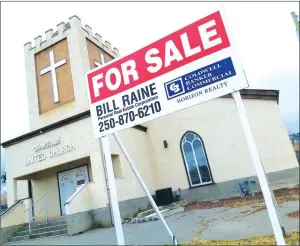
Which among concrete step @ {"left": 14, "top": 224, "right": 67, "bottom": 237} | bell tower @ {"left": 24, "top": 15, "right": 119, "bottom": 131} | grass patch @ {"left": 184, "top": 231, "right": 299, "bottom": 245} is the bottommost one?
grass patch @ {"left": 184, "top": 231, "right": 299, "bottom": 245}

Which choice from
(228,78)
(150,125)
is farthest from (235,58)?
(150,125)

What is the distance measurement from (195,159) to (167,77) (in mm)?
10832

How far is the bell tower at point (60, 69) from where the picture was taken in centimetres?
1511

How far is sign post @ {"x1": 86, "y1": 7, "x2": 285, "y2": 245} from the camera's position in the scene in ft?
13.1

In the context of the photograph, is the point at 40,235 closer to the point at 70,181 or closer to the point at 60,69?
the point at 70,181

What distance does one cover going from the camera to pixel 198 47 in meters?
4.33

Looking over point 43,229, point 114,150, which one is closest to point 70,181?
point 43,229

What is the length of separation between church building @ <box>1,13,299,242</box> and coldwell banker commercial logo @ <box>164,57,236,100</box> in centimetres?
763

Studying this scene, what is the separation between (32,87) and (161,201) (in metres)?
10.6

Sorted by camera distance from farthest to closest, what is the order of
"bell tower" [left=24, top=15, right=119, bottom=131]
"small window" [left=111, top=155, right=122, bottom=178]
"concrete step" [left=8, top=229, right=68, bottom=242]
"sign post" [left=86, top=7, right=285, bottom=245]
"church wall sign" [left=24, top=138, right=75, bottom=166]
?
"bell tower" [left=24, top=15, right=119, bottom=131] < "small window" [left=111, top=155, right=122, bottom=178] < "church wall sign" [left=24, top=138, right=75, bottom=166] < "concrete step" [left=8, top=229, right=68, bottom=242] < "sign post" [left=86, top=7, right=285, bottom=245]

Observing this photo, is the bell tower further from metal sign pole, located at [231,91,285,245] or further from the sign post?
metal sign pole, located at [231,91,285,245]

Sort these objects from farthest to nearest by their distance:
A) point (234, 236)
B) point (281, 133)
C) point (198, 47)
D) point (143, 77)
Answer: point (281, 133) < point (234, 236) < point (143, 77) < point (198, 47)

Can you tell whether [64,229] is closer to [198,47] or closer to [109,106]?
[109,106]

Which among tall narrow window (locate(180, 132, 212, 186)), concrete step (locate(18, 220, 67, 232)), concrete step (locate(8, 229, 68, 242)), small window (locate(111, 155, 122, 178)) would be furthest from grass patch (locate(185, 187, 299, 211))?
concrete step (locate(18, 220, 67, 232))
